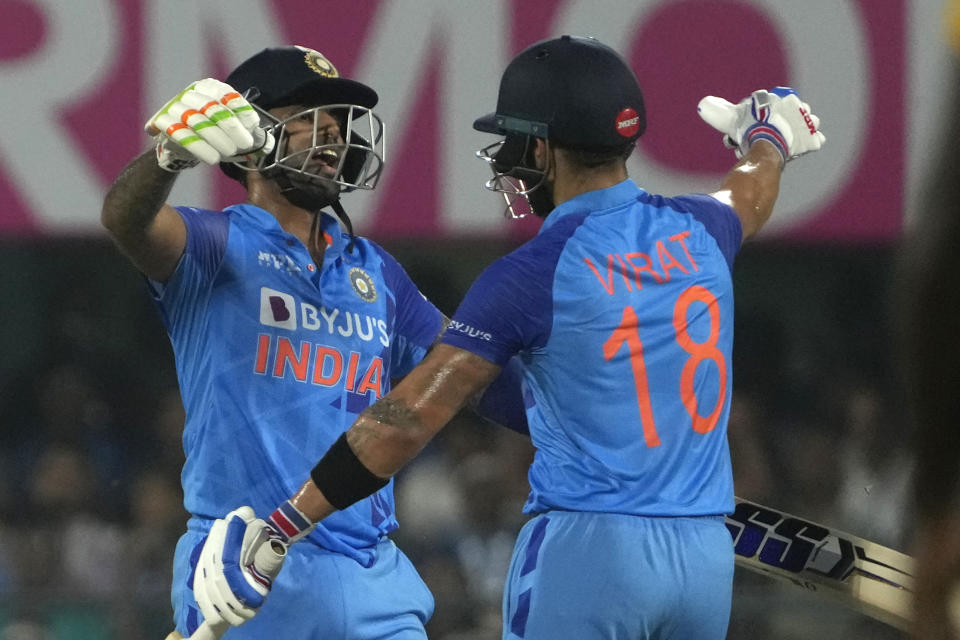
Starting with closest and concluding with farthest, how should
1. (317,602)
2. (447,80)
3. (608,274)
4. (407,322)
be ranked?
(608,274), (317,602), (407,322), (447,80)

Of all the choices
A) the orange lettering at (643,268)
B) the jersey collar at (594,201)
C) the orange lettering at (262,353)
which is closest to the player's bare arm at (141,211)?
the orange lettering at (262,353)

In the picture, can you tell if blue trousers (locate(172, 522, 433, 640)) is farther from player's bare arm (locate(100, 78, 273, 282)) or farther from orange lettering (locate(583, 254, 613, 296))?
orange lettering (locate(583, 254, 613, 296))

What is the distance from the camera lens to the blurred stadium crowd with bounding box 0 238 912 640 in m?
5.85

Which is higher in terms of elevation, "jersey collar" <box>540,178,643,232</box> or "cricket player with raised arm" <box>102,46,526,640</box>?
"jersey collar" <box>540,178,643,232</box>

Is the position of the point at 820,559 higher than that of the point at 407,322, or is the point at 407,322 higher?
the point at 407,322

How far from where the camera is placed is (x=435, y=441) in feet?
20.3

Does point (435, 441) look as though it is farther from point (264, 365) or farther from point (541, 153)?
point (541, 153)

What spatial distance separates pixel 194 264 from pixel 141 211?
25 cm

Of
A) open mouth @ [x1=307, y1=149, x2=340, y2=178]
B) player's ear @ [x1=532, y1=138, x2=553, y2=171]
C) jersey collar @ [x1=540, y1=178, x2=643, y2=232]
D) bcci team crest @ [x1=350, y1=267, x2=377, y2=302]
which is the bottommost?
bcci team crest @ [x1=350, y1=267, x2=377, y2=302]

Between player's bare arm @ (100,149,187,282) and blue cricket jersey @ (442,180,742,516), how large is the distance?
66 centimetres

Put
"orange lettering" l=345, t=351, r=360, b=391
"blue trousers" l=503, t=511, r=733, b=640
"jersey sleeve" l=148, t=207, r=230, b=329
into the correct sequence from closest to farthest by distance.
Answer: "blue trousers" l=503, t=511, r=733, b=640 < "jersey sleeve" l=148, t=207, r=230, b=329 < "orange lettering" l=345, t=351, r=360, b=391

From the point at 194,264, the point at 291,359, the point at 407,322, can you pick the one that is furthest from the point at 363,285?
the point at 194,264

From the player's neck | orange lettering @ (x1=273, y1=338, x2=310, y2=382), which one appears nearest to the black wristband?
orange lettering @ (x1=273, y1=338, x2=310, y2=382)

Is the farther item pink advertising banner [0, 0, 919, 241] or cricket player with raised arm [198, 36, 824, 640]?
pink advertising banner [0, 0, 919, 241]
